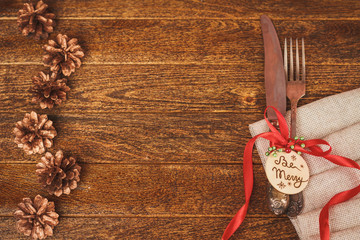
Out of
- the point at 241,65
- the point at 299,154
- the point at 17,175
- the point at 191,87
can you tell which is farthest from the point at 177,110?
the point at 17,175

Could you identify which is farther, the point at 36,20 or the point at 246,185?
the point at 36,20

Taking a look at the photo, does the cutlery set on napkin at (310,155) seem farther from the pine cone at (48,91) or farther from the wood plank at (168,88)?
the pine cone at (48,91)

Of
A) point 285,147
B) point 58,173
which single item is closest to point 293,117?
point 285,147

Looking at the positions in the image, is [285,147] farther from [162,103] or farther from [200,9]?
[200,9]

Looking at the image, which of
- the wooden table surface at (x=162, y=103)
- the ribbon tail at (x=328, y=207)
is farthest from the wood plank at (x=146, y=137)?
the ribbon tail at (x=328, y=207)

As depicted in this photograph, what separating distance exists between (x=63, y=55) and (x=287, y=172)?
2.23 feet

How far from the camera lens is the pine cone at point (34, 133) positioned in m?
0.73

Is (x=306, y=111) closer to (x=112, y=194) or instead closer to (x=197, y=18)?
(x=197, y=18)

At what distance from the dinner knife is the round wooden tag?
32mm

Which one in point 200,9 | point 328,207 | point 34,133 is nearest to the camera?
point 328,207

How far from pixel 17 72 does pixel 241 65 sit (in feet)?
2.14

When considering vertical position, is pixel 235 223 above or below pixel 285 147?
below

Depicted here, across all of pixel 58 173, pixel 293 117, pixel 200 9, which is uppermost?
pixel 200 9

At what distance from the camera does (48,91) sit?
753mm
